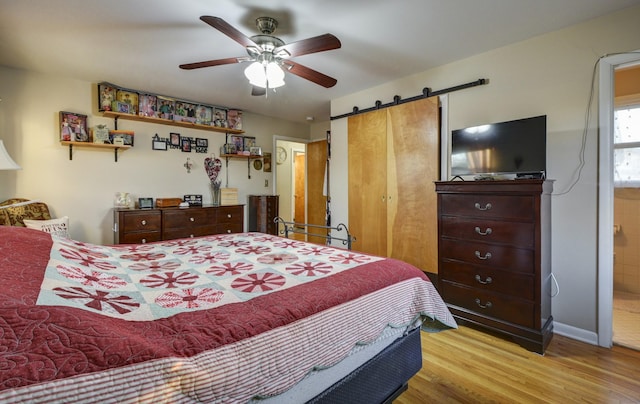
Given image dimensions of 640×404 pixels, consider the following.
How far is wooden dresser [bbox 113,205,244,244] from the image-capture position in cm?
334

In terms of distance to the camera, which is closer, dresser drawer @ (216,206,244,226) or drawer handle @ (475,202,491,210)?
drawer handle @ (475,202,491,210)

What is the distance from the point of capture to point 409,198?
10.8ft

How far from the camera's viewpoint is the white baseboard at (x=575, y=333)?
2244mm

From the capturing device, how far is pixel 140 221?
342 cm

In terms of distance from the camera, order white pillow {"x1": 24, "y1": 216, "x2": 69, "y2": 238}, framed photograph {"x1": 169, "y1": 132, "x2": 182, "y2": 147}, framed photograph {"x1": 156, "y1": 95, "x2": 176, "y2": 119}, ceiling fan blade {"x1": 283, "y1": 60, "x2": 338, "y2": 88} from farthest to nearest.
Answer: framed photograph {"x1": 169, "y1": 132, "x2": 182, "y2": 147}
framed photograph {"x1": 156, "y1": 95, "x2": 176, "y2": 119}
white pillow {"x1": 24, "y1": 216, "x2": 69, "y2": 238}
ceiling fan blade {"x1": 283, "y1": 60, "x2": 338, "y2": 88}

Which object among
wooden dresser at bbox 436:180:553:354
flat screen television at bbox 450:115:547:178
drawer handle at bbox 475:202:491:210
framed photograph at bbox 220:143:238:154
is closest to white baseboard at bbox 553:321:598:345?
wooden dresser at bbox 436:180:553:354

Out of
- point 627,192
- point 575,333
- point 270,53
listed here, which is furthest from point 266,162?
point 627,192

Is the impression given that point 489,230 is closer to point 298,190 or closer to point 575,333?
point 575,333

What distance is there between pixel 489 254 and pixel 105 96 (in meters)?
4.30

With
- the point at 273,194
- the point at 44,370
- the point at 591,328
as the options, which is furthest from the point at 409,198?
the point at 44,370

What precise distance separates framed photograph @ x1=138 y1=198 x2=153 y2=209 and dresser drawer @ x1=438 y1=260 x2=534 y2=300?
11.3 ft

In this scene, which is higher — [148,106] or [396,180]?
[148,106]

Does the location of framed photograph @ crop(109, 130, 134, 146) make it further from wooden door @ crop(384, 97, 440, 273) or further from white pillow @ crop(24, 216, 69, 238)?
wooden door @ crop(384, 97, 440, 273)

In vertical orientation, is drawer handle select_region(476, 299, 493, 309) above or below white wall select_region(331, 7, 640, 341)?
below
